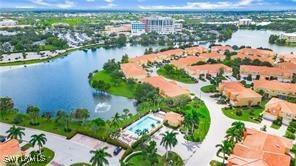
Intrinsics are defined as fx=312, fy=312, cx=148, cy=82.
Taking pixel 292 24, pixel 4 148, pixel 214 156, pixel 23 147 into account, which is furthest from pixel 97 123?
pixel 292 24

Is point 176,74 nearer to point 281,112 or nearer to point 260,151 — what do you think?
point 281,112

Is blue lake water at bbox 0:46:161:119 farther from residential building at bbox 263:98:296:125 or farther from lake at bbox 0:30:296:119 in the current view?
residential building at bbox 263:98:296:125

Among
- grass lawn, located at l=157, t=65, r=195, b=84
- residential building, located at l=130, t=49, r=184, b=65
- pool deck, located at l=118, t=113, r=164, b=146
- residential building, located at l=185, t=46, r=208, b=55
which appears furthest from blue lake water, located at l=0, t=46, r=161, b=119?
residential building, located at l=185, t=46, r=208, b=55

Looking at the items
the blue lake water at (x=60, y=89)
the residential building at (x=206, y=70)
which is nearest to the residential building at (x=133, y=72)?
the blue lake water at (x=60, y=89)

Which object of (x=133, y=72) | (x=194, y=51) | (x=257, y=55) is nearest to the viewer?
(x=133, y=72)

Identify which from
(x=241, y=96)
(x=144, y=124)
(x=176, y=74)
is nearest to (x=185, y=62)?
(x=176, y=74)

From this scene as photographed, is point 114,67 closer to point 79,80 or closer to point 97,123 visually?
point 79,80

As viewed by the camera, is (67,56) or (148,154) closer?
(148,154)
